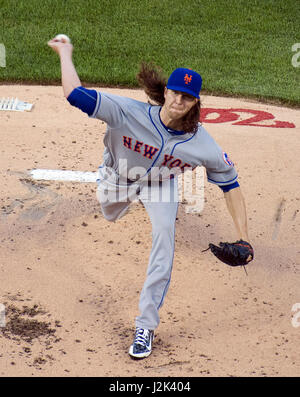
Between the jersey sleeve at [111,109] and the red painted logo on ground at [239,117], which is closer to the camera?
the jersey sleeve at [111,109]

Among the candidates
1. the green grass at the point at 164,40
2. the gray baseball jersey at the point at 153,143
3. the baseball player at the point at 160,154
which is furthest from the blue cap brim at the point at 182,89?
the green grass at the point at 164,40

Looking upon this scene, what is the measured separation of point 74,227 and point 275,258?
183 centimetres

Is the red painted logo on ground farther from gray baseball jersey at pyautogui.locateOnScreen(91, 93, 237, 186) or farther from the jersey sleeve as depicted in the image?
the jersey sleeve

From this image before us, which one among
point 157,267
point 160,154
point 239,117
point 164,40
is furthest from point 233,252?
point 164,40

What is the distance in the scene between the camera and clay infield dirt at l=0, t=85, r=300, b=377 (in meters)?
4.63

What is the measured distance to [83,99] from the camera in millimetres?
4352

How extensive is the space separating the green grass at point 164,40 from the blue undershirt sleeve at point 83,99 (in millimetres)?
5678

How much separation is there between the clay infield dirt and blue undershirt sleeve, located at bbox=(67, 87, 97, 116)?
160cm

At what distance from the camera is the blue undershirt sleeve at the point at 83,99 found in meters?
4.29

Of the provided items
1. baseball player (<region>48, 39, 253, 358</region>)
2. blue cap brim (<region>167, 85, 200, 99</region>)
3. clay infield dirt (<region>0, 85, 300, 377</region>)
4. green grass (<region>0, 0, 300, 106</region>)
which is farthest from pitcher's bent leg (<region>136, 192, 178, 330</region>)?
green grass (<region>0, 0, 300, 106</region>)

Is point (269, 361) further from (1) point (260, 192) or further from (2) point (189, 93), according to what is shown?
(1) point (260, 192)

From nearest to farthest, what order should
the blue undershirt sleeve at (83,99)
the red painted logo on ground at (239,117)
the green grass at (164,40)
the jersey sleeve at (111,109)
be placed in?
1. the blue undershirt sleeve at (83,99)
2. the jersey sleeve at (111,109)
3. the red painted logo on ground at (239,117)
4. the green grass at (164,40)

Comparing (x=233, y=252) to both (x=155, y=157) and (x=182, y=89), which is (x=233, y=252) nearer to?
(x=155, y=157)

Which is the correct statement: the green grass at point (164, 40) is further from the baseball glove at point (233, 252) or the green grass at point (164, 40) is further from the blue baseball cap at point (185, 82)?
the baseball glove at point (233, 252)
